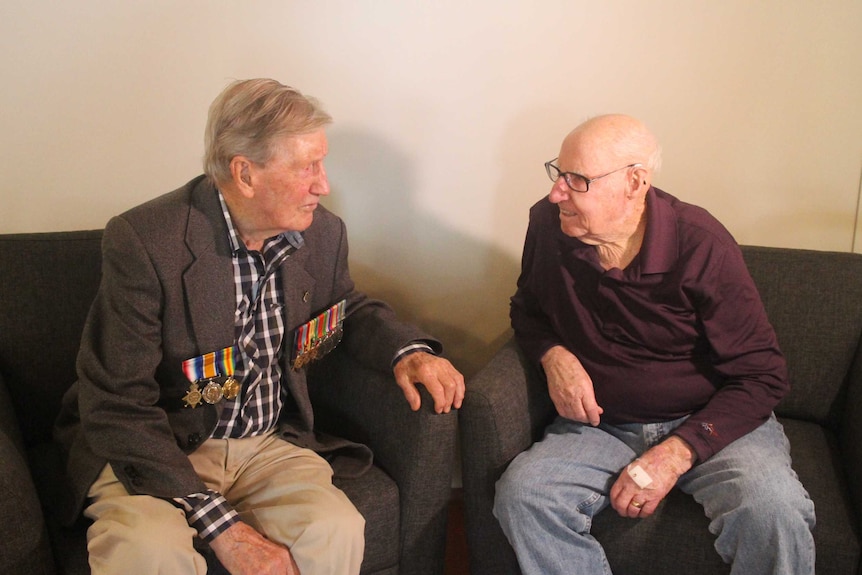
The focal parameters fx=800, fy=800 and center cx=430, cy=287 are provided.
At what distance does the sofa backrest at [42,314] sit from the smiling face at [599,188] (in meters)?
1.15

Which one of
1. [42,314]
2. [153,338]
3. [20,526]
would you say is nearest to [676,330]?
[153,338]

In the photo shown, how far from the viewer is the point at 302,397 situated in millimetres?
1851

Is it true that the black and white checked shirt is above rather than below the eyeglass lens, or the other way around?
below

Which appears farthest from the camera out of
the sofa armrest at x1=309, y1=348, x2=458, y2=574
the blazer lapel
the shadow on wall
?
the shadow on wall

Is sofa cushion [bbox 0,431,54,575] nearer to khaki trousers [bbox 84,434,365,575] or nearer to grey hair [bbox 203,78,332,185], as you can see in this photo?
khaki trousers [bbox 84,434,365,575]

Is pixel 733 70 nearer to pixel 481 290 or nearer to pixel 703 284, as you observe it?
pixel 703 284

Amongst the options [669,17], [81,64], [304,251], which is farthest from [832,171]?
[81,64]

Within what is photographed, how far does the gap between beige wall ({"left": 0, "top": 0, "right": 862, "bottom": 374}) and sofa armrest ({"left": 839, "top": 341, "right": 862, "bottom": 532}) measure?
1.53 ft

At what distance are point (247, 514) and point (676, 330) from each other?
1.00 m

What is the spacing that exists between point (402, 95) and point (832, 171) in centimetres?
123

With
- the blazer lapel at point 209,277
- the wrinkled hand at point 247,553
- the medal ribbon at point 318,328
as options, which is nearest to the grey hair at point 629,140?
the medal ribbon at point 318,328

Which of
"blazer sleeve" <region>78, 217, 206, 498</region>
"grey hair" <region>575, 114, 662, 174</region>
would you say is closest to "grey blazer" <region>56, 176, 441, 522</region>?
"blazer sleeve" <region>78, 217, 206, 498</region>

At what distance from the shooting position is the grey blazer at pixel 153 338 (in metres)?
1.55

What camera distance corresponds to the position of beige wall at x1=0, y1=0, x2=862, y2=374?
83.0 inches
